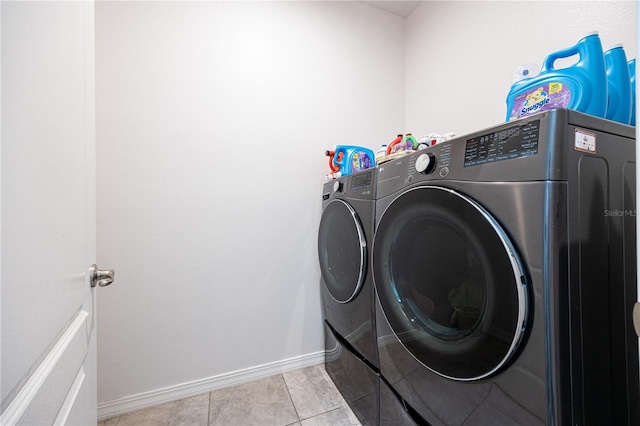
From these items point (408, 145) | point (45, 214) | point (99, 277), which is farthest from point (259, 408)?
point (408, 145)

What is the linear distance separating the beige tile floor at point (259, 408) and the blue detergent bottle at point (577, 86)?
156cm

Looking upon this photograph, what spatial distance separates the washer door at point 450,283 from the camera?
609mm

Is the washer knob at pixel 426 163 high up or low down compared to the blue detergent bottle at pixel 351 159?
down

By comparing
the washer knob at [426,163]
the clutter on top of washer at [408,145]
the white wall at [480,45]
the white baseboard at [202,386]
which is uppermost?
the white wall at [480,45]

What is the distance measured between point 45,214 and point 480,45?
204 cm

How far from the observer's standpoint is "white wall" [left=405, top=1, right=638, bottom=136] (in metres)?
1.05

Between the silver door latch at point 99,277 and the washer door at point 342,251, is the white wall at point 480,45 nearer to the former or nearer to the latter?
the washer door at point 342,251

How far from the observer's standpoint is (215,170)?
154 cm

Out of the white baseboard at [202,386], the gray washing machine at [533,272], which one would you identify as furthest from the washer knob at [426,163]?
the white baseboard at [202,386]

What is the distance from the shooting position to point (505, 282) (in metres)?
0.60

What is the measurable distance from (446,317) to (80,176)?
3.77 feet

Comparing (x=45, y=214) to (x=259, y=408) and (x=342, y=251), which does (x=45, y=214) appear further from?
(x=259, y=408)

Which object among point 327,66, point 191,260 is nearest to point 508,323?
point 191,260

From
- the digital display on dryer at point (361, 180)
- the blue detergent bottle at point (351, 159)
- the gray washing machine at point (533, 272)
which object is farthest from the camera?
the blue detergent bottle at point (351, 159)
